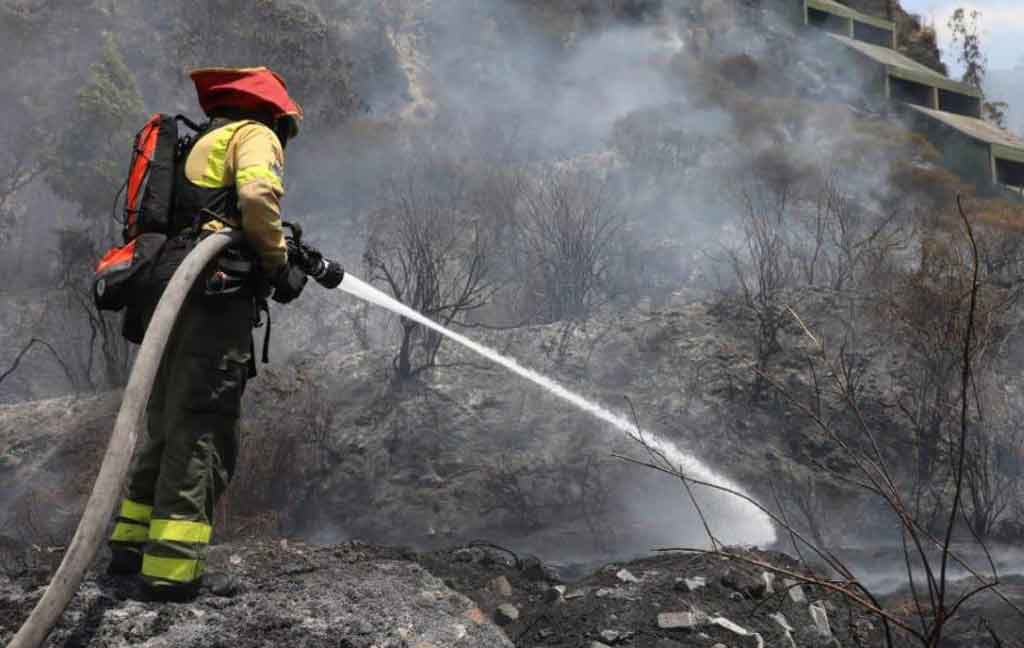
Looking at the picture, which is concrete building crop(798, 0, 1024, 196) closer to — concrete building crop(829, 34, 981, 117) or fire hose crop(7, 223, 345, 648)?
concrete building crop(829, 34, 981, 117)

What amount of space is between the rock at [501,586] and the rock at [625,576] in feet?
1.71

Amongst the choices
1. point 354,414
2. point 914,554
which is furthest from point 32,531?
point 914,554

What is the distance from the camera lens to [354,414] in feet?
31.3

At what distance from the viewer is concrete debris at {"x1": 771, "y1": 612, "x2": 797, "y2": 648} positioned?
356cm

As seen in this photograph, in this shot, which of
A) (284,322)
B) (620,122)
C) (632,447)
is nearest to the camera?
(632,447)

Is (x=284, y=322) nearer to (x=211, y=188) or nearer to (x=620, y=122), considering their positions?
(x=620, y=122)

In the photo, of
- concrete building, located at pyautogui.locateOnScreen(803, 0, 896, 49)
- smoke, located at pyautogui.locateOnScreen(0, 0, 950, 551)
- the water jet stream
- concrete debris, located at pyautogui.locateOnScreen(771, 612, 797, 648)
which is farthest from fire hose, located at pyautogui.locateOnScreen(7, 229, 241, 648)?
concrete building, located at pyautogui.locateOnScreen(803, 0, 896, 49)

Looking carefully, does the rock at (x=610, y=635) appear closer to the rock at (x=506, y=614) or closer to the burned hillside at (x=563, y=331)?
the burned hillside at (x=563, y=331)

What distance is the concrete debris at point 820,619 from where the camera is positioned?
379 centimetres

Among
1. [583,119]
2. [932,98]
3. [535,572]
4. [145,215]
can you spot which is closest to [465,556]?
[535,572]

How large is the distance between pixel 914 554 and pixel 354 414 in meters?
5.84

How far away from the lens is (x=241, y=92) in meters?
3.11

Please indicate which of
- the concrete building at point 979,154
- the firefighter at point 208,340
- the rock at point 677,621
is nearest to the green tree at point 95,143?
the firefighter at point 208,340

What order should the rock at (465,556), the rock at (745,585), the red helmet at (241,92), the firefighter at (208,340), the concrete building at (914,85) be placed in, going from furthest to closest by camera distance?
the concrete building at (914,85) → the rock at (465,556) → the rock at (745,585) → the red helmet at (241,92) → the firefighter at (208,340)
